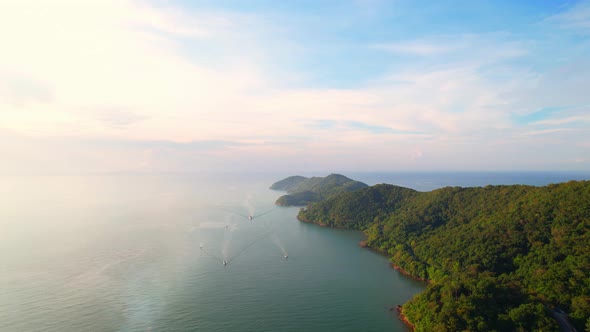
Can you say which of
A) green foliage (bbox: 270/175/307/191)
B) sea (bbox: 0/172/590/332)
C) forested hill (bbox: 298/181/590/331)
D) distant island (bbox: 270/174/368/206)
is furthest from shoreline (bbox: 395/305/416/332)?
green foliage (bbox: 270/175/307/191)

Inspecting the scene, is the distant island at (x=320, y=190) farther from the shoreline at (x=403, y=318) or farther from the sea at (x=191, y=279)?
the shoreline at (x=403, y=318)

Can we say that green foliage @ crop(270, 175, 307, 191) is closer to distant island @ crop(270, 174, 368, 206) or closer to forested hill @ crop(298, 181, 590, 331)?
distant island @ crop(270, 174, 368, 206)

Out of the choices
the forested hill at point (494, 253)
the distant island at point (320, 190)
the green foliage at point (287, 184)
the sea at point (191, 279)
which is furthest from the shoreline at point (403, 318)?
the green foliage at point (287, 184)

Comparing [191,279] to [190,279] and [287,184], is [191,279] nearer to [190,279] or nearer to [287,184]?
[190,279]

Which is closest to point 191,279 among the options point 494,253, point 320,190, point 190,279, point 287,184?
point 190,279

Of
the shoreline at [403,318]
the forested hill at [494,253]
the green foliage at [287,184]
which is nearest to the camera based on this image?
the forested hill at [494,253]

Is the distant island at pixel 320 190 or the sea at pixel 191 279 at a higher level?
the distant island at pixel 320 190
